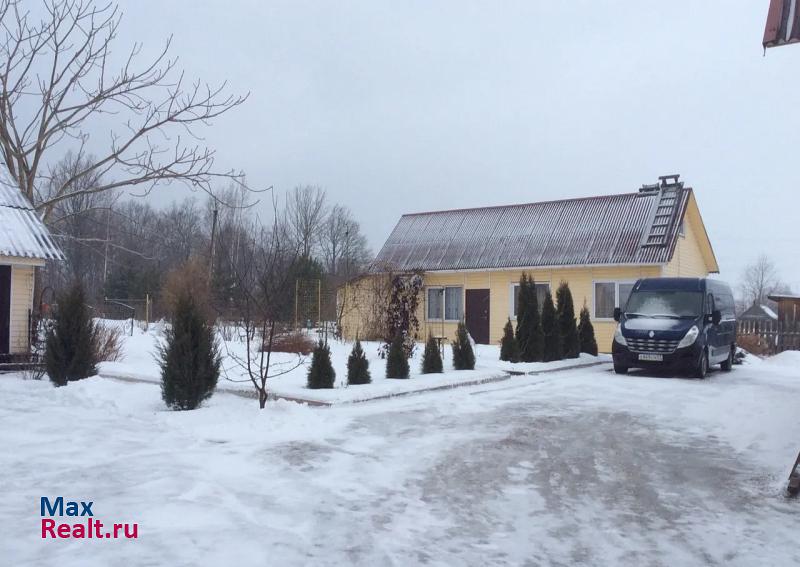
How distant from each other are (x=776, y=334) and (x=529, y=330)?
442 inches

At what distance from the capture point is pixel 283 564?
3842 mm

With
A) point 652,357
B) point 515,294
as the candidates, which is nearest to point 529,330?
point 652,357

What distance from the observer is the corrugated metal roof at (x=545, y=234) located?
829 inches

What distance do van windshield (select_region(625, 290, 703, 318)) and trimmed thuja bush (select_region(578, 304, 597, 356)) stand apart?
3.55 meters

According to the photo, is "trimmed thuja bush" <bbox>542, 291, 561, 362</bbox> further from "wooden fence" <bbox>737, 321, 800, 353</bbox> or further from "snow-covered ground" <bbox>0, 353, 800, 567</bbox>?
"wooden fence" <bbox>737, 321, 800, 353</bbox>

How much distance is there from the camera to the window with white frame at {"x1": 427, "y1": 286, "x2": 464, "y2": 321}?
24.1 metres

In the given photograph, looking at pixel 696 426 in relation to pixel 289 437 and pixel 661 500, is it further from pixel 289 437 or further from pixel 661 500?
pixel 289 437

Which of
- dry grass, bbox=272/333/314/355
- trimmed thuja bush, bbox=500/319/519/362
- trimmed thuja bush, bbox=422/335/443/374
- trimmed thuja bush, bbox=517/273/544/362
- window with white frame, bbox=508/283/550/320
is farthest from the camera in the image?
window with white frame, bbox=508/283/550/320

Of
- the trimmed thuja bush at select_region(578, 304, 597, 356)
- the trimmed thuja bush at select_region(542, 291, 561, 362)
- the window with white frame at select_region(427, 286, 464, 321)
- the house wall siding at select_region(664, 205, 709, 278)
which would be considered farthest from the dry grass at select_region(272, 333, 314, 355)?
the house wall siding at select_region(664, 205, 709, 278)

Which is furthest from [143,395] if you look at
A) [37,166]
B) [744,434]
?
[37,166]

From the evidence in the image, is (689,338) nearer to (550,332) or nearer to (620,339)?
(620,339)

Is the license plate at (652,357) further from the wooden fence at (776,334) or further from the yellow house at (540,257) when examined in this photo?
the wooden fence at (776,334)

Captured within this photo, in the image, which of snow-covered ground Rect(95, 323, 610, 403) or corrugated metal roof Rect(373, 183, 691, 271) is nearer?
snow-covered ground Rect(95, 323, 610, 403)

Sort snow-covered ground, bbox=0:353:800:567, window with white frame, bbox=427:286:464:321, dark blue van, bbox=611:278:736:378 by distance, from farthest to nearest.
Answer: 1. window with white frame, bbox=427:286:464:321
2. dark blue van, bbox=611:278:736:378
3. snow-covered ground, bbox=0:353:800:567
